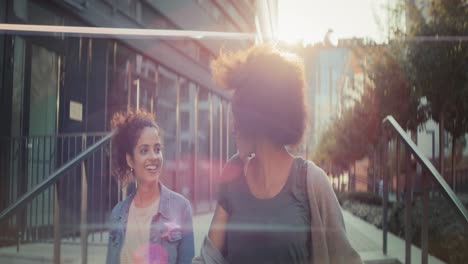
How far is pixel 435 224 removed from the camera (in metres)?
5.21

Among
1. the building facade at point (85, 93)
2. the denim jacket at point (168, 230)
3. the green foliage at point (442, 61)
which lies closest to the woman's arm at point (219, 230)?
the denim jacket at point (168, 230)

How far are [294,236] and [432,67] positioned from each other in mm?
6542

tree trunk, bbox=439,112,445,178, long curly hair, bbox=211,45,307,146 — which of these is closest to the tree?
tree trunk, bbox=439,112,445,178

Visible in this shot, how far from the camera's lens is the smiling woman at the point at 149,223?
92.8 inches

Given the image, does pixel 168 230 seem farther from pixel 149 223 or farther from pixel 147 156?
pixel 147 156

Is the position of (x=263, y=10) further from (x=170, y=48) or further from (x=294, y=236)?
(x=294, y=236)

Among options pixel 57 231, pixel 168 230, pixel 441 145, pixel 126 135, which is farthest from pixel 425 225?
pixel 441 145

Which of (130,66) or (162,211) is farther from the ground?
(130,66)

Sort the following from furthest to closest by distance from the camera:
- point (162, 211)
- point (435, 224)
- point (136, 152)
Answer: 1. point (435, 224)
2. point (136, 152)
3. point (162, 211)

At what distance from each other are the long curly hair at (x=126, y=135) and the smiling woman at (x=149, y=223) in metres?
0.06

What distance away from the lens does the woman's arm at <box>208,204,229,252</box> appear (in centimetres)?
169

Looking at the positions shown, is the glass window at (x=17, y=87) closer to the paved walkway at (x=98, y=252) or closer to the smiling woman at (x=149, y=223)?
the paved walkway at (x=98, y=252)

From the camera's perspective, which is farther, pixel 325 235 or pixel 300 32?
pixel 300 32

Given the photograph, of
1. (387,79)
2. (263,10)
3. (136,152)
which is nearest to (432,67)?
(387,79)
